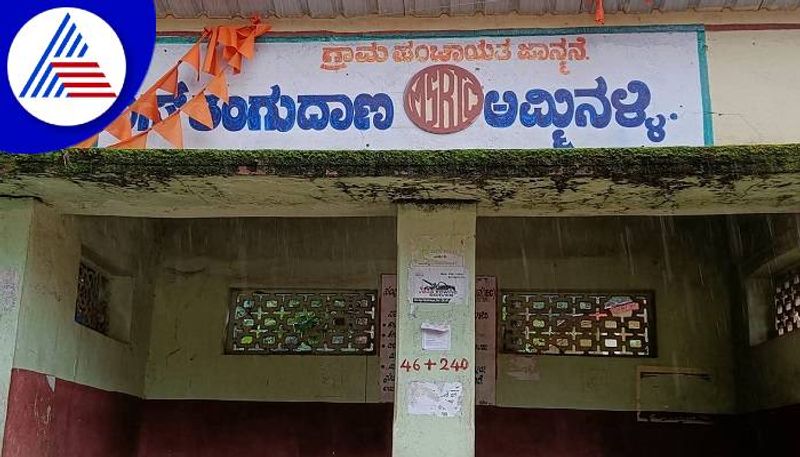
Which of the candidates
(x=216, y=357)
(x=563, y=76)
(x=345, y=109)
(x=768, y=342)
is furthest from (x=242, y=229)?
(x=768, y=342)

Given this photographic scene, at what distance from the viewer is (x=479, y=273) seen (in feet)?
27.0

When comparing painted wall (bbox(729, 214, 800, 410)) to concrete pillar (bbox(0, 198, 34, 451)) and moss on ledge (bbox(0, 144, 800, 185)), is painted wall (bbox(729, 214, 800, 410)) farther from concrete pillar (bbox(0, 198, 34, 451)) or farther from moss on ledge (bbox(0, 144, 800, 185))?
concrete pillar (bbox(0, 198, 34, 451))

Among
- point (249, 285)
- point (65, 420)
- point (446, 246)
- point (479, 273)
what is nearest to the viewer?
point (446, 246)

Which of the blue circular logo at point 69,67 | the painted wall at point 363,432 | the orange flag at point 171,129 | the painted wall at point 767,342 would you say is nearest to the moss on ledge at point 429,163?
the orange flag at point 171,129

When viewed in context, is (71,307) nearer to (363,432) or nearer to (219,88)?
(219,88)

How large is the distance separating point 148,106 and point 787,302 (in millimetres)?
5336

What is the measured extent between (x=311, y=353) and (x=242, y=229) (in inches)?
56.7

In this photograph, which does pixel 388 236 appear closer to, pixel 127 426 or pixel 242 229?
pixel 242 229

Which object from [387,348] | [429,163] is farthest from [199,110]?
[387,348]

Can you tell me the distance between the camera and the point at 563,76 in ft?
17.7

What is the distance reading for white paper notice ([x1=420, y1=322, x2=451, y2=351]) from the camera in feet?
18.2

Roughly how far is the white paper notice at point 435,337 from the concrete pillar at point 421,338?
2 cm

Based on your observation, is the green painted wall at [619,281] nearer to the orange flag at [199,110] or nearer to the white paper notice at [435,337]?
the white paper notice at [435,337]

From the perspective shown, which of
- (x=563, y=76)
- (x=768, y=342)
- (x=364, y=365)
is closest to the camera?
(x=563, y=76)
